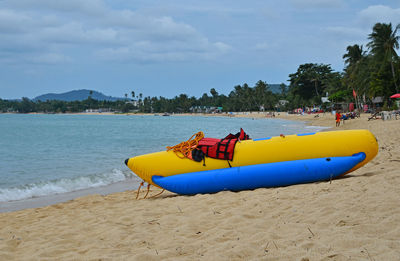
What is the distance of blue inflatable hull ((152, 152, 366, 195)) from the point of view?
5.50 metres

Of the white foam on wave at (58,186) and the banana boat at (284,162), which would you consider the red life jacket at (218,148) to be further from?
the white foam on wave at (58,186)

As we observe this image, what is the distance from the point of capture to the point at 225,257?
278 centimetres

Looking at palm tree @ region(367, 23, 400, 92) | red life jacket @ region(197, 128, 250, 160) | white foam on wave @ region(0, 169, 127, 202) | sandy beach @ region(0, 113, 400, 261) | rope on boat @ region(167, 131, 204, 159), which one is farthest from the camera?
palm tree @ region(367, 23, 400, 92)

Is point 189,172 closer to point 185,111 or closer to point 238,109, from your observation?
point 238,109

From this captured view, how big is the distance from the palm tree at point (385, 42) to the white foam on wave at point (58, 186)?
30339mm

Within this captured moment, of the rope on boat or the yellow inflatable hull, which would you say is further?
the rope on boat

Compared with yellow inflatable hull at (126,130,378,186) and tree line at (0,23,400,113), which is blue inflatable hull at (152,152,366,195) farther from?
tree line at (0,23,400,113)

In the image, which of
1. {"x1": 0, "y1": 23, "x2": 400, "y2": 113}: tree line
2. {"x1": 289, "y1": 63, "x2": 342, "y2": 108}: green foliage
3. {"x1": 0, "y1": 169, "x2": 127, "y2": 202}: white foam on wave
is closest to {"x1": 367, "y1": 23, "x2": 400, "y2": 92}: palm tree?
{"x1": 0, "y1": 23, "x2": 400, "y2": 113}: tree line

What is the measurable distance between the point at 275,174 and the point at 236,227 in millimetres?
2073

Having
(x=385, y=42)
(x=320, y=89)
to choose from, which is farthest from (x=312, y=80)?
(x=385, y=42)

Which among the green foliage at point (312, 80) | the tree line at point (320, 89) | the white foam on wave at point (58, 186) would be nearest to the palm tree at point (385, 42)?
the tree line at point (320, 89)

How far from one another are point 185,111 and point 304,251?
145766 mm

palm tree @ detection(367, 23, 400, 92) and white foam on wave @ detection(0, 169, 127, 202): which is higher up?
palm tree @ detection(367, 23, 400, 92)

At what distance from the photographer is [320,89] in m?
72.6
